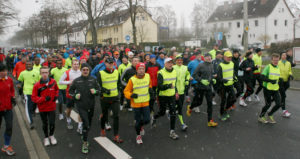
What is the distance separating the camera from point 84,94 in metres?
5.16

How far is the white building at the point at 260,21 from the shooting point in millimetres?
56625

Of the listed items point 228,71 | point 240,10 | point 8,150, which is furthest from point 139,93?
point 240,10

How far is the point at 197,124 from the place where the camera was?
22.2ft

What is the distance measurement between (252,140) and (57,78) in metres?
5.30

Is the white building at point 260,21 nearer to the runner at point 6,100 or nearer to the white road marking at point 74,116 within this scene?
the white road marking at point 74,116

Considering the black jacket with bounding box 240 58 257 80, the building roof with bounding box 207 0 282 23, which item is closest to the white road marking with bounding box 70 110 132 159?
the black jacket with bounding box 240 58 257 80

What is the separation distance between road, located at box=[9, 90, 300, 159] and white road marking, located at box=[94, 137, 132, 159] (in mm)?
85

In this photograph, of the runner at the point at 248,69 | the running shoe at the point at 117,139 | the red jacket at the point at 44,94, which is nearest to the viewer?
the red jacket at the point at 44,94

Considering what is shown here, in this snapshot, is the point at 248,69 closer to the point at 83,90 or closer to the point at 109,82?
the point at 109,82

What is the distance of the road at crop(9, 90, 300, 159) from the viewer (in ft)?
16.2

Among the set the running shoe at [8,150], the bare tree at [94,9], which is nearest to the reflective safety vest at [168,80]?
the running shoe at [8,150]

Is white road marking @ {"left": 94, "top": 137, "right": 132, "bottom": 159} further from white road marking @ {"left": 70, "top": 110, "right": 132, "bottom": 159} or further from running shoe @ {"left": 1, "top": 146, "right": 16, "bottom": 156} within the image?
running shoe @ {"left": 1, "top": 146, "right": 16, "bottom": 156}

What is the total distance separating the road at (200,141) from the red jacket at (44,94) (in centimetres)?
91

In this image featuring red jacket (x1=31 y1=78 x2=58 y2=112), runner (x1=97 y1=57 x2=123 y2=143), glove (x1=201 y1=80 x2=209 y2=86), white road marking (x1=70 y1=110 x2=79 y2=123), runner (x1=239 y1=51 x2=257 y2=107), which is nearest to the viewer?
red jacket (x1=31 y1=78 x2=58 y2=112)
